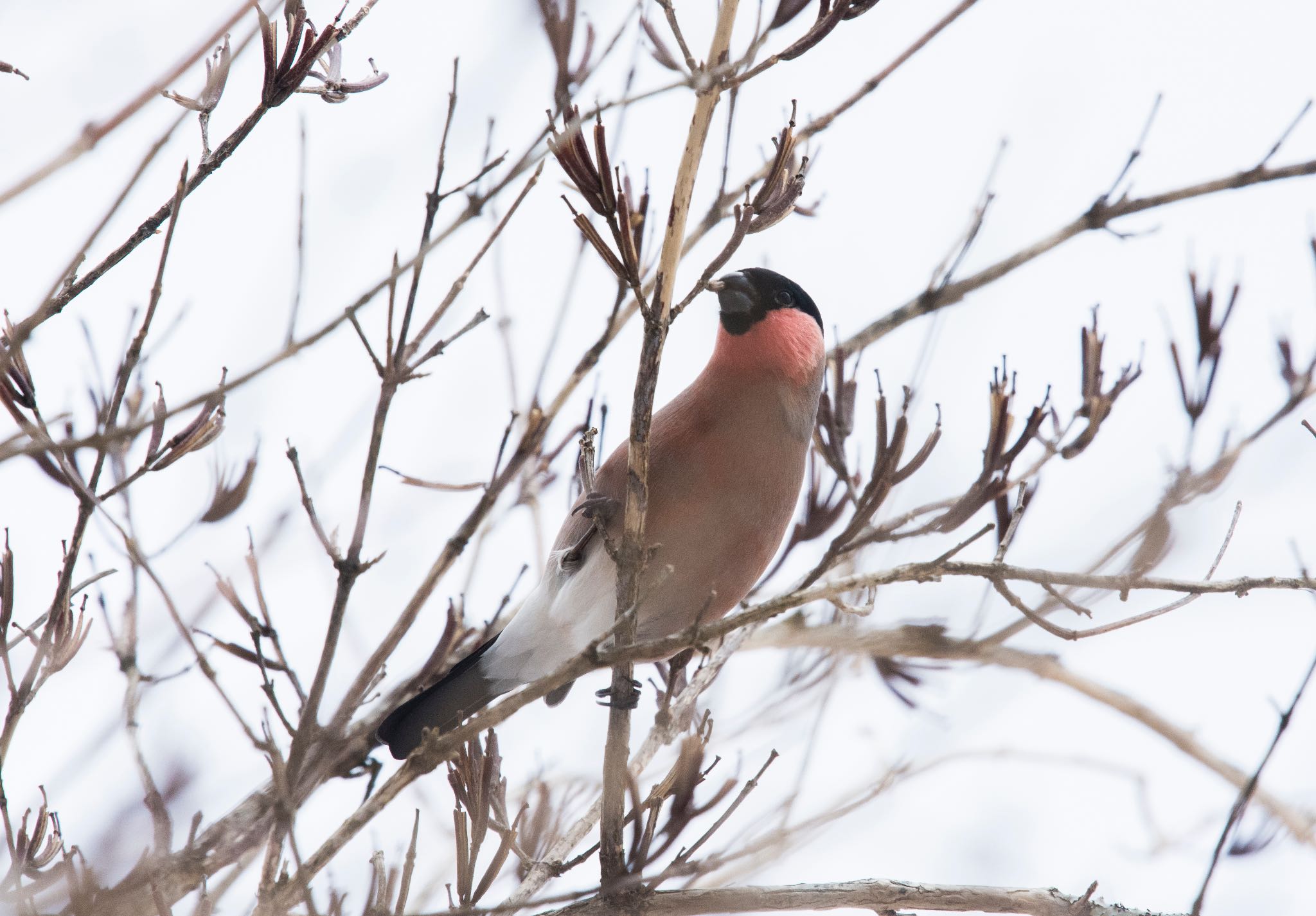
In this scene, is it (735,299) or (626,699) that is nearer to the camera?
(626,699)

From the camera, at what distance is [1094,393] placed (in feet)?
7.14

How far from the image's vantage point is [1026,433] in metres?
1.96

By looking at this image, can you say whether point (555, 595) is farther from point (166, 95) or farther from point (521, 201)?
point (166, 95)

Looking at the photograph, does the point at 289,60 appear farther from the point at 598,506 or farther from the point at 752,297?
the point at 752,297

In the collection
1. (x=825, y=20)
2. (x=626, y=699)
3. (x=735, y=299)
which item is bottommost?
(x=626, y=699)

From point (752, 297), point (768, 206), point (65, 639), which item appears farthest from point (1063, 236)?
point (65, 639)

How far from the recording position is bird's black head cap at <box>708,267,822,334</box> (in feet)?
9.11

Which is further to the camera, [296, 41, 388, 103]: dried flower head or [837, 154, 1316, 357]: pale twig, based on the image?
[837, 154, 1316, 357]: pale twig

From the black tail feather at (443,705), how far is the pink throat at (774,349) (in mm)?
922

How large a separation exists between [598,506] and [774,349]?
2.36 feet

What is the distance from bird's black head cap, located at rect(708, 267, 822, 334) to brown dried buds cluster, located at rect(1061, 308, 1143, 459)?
0.86 metres

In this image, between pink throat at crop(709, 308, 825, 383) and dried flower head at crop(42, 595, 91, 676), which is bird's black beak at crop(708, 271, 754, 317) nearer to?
pink throat at crop(709, 308, 825, 383)

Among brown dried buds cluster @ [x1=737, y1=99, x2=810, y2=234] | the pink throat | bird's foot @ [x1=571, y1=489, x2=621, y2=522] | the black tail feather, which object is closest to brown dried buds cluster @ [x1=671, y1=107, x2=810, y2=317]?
brown dried buds cluster @ [x1=737, y1=99, x2=810, y2=234]

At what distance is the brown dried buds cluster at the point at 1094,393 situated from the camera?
2160mm
